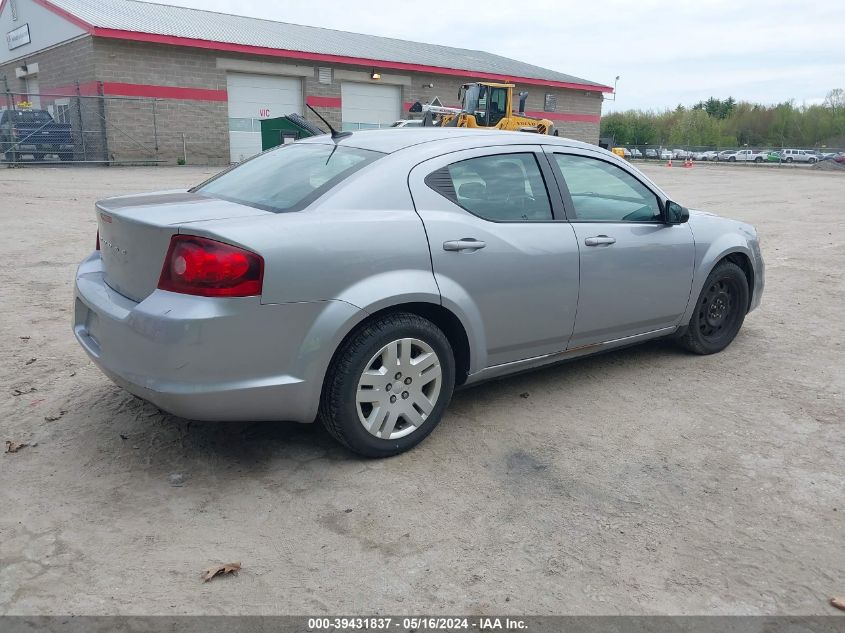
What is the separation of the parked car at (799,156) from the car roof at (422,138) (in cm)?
5283

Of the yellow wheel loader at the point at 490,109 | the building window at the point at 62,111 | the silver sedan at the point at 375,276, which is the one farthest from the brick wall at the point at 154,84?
the silver sedan at the point at 375,276

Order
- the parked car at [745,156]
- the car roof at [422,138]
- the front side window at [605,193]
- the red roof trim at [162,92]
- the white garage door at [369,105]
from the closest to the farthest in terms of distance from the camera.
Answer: the car roof at [422,138] → the front side window at [605,193] → the red roof trim at [162,92] → the white garage door at [369,105] → the parked car at [745,156]

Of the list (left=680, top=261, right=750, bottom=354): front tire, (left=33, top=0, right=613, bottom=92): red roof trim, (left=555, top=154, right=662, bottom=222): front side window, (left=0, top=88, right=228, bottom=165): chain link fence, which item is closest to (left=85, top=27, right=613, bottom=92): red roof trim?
(left=33, top=0, right=613, bottom=92): red roof trim

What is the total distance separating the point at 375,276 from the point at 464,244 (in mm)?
564

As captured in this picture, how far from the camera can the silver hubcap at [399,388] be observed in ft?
11.1

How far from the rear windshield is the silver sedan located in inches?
0.6

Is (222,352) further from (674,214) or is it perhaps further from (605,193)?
(674,214)

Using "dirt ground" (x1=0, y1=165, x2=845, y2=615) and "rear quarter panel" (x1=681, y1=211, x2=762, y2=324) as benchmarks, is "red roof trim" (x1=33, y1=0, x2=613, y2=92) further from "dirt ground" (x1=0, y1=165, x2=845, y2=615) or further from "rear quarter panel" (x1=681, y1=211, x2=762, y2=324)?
"rear quarter panel" (x1=681, y1=211, x2=762, y2=324)

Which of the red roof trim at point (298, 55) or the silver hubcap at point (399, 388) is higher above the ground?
the red roof trim at point (298, 55)

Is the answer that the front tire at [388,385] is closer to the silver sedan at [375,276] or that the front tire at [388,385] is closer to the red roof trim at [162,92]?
the silver sedan at [375,276]

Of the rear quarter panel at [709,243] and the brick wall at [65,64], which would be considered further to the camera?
the brick wall at [65,64]

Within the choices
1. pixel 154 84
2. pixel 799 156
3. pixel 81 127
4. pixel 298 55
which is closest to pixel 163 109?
pixel 154 84

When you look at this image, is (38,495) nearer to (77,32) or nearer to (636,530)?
(636,530)

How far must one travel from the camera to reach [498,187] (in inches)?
155
